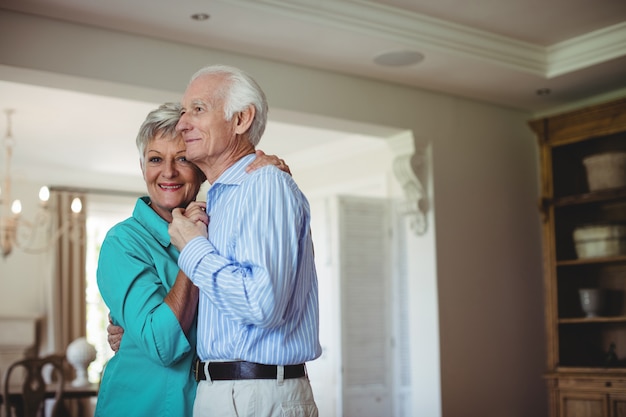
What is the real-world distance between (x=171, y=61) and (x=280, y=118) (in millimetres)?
917

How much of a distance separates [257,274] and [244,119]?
0.46 meters

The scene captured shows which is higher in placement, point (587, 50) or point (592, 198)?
point (587, 50)

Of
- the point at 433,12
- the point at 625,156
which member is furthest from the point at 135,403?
the point at 625,156

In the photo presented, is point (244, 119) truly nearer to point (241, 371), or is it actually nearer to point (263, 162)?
point (263, 162)

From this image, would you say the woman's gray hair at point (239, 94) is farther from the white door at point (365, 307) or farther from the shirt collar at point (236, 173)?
the white door at point (365, 307)

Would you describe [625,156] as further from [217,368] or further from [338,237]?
[217,368]

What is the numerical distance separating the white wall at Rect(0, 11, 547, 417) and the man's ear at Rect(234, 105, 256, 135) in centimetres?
267

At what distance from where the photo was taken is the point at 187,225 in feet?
6.16

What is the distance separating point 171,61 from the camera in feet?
15.0

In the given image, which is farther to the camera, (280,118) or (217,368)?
(280,118)

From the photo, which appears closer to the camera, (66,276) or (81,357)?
(81,357)

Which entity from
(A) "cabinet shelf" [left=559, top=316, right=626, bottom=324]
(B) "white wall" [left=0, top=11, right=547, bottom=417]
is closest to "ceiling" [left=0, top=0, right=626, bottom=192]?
(B) "white wall" [left=0, top=11, right=547, bottom=417]

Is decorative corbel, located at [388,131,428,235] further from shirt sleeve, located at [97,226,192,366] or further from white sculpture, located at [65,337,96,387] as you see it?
shirt sleeve, located at [97,226,192,366]

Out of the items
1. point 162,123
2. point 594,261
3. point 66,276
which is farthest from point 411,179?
point 66,276
